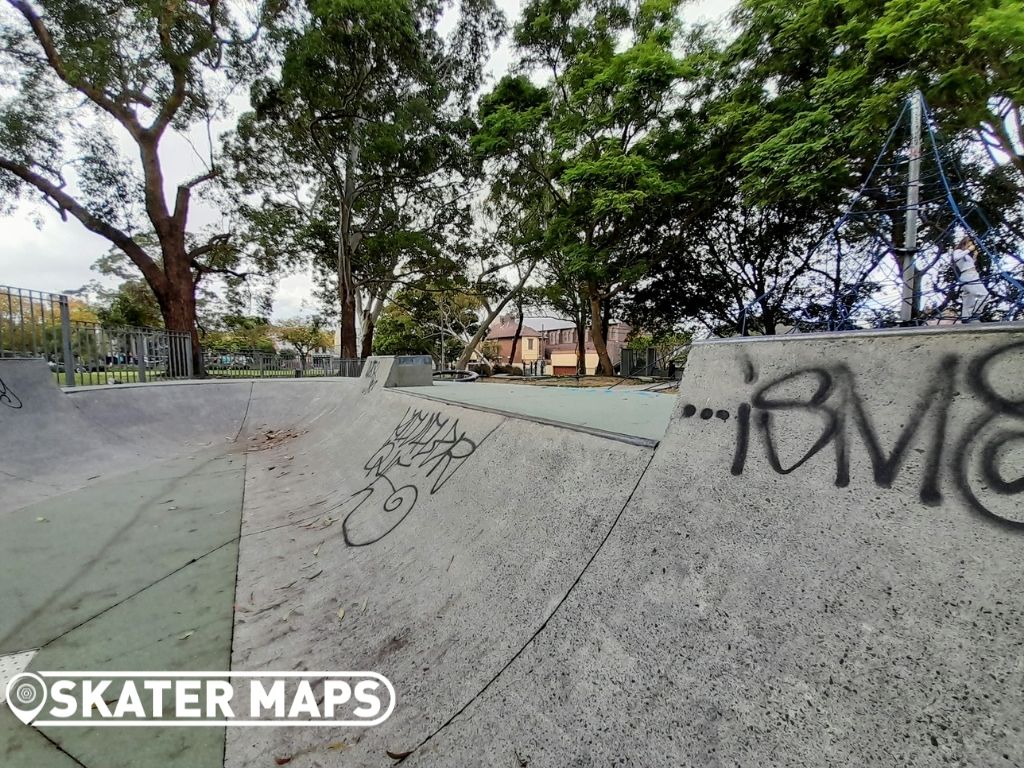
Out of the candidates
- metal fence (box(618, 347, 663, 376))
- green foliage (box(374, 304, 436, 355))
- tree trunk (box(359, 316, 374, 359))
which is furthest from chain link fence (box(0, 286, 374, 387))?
green foliage (box(374, 304, 436, 355))

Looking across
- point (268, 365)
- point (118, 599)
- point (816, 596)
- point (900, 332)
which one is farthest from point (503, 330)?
point (816, 596)

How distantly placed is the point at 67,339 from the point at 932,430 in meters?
12.5

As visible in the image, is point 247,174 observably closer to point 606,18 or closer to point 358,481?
point 606,18

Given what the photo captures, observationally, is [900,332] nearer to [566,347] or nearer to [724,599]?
[724,599]

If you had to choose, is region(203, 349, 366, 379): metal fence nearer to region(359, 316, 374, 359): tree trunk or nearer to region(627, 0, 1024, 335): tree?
region(359, 316, 374, 359): tree trunk

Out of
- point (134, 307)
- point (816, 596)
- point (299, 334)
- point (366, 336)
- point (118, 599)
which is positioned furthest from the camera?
point (299, 334)

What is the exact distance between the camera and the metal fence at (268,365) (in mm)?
16922

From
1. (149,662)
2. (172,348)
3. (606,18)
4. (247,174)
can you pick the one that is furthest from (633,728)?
(247,174)

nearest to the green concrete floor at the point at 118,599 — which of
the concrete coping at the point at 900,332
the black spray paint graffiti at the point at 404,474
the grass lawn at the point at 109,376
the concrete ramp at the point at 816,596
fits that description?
the black spray paint graffiti at the point at 404,474

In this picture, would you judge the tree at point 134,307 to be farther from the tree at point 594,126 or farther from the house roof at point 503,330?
the house roof at point 503,330

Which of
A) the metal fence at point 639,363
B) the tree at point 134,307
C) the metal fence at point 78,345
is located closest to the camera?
the metal fence at point 78,345

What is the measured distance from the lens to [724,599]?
1543mm

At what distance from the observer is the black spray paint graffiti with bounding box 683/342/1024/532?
1296mm

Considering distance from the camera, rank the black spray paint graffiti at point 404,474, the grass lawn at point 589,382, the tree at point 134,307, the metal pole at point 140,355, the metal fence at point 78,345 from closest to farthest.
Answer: the black spray paint graffiti at point 404,474
the metal fence at point 78,345
the metal pole at point 140,355
the grass lawn at point 589,382
the tree at point 134,307
